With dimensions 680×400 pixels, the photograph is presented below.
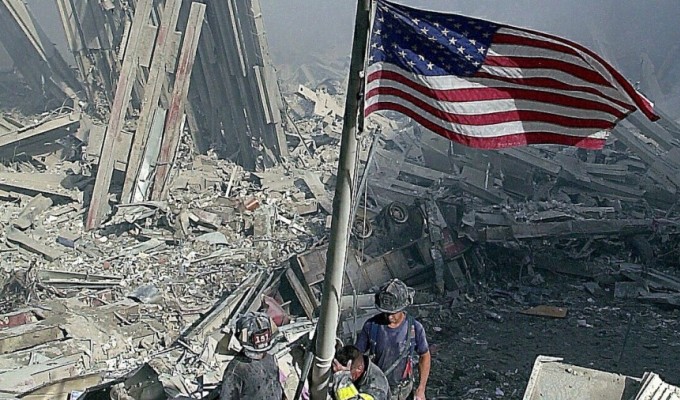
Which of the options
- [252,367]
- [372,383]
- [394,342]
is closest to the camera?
[372,383]

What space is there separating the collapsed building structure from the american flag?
2.45 metres

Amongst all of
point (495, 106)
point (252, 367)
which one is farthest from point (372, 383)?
point (495, 106)

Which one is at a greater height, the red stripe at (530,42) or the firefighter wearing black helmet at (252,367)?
the red stripe at (530,42)

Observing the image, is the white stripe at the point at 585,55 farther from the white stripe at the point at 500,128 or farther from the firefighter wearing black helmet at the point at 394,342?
the firefighter wearing black helmet at the point at 394,342

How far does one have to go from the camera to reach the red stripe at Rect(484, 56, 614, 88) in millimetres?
3314

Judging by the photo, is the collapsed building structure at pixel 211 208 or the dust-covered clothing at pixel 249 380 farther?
the collapsed building structure at pixel 211 208

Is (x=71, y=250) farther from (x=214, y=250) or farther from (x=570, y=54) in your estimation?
(x=570, y=54)

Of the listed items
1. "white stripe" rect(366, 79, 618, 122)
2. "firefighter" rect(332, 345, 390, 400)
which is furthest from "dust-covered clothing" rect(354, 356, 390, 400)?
"white stripe" rect(366, 79, 618, 122)

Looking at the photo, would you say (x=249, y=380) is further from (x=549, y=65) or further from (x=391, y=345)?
(x=549, y=65)

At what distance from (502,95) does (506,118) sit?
11 cm

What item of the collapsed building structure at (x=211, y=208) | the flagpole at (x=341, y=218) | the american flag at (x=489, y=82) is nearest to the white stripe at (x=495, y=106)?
the american flag at (x=489, y=82)

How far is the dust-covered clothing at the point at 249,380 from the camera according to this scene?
13.3 ft

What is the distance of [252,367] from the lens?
4.07 m

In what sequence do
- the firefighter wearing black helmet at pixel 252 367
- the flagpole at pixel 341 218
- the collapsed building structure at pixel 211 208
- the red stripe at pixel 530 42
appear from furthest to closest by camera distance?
the collapsed building structure at pixel 211 208
the firefighter wearing black helmet at pixel 252 367
the red stripe at pixel 530 42
the flagpole at pixel 341 218
